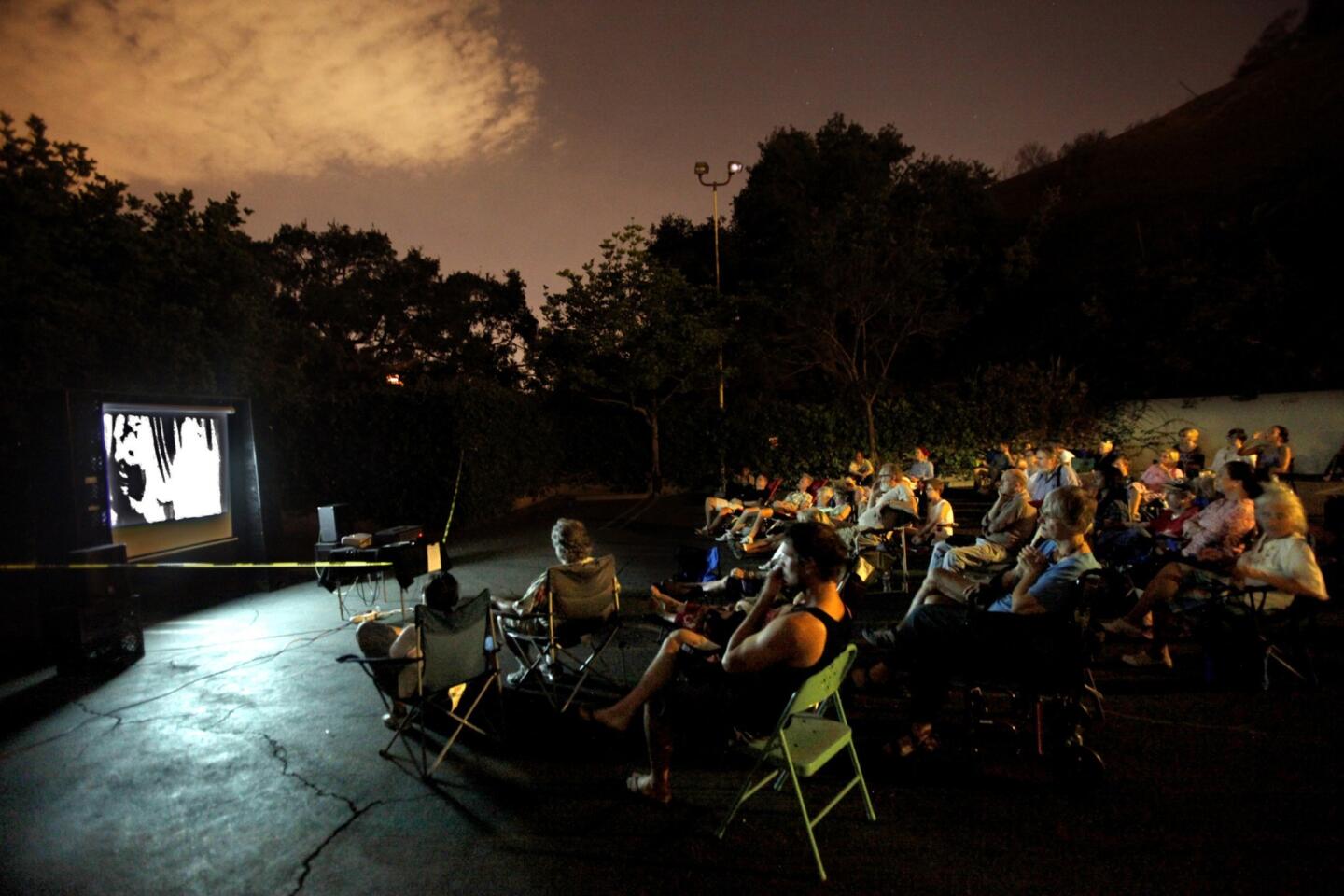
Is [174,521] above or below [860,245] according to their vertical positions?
below

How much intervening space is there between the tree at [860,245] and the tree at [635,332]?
12.2 ft

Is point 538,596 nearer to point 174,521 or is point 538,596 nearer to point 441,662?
point 441,662

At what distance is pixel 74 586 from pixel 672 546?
21.5 feet

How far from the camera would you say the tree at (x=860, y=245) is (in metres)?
19.3

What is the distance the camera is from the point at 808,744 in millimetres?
3014

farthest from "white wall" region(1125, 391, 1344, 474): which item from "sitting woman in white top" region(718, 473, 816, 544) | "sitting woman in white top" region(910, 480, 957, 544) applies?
"sitting woman in white top" region(910, 480, 957, 544)

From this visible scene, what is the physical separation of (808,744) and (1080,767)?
1.33 metres

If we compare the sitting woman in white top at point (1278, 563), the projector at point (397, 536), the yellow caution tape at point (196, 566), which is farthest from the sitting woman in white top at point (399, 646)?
the sitting woman in white top at point (1278, 563)

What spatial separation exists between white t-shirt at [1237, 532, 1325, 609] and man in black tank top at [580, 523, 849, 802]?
289cm

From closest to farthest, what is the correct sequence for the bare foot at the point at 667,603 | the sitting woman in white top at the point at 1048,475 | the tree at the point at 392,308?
the bare foot at the point at 667,603 → the sitting woman in white top at the point at 1048,475 → the tree at the point at 392,308

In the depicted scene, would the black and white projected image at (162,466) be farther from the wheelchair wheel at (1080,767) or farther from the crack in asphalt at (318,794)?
the wheelchair wheel at (1080,767)

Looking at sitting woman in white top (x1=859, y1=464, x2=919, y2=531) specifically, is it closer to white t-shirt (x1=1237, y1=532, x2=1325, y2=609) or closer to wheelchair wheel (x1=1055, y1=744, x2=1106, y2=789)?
white t-shirt (x1=1237, y1=532, x2=1325, y2=609)

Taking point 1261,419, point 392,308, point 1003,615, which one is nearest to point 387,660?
point 1003,615

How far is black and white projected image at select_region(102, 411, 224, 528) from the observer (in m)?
7.02
